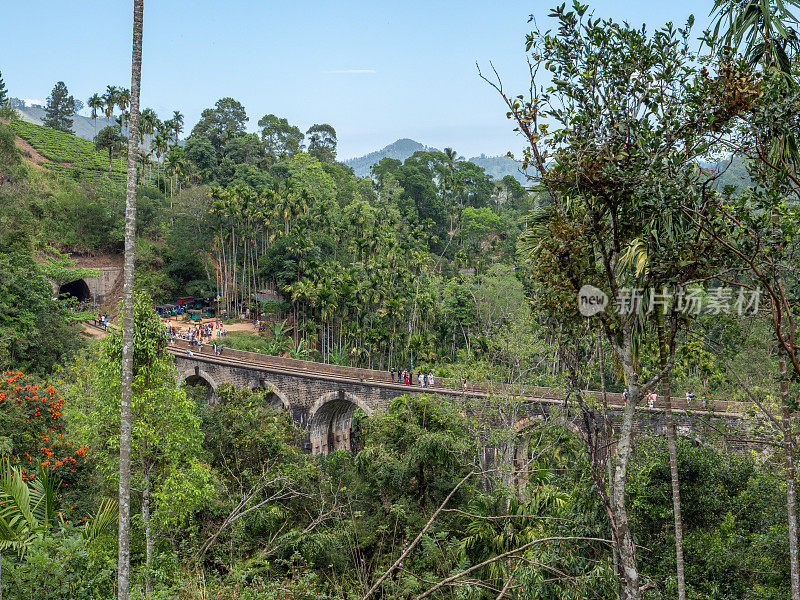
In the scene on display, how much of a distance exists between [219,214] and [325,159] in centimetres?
3168

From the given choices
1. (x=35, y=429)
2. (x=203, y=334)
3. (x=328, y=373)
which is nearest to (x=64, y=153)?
(x=203, y=334)

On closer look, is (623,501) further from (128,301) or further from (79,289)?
(79,289)

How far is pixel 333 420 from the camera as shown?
2848 cm

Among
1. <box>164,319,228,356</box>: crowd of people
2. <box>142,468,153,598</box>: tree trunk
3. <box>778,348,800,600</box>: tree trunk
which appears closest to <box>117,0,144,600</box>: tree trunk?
<box>142,468,153,598</box>: tree trunk

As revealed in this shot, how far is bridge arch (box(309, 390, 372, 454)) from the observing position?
26.0 metres

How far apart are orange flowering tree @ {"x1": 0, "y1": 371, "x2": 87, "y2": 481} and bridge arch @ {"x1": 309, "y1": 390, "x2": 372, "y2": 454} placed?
42.9 ft

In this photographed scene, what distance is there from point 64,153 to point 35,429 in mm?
61846

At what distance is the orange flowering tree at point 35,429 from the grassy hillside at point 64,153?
46.3 meters

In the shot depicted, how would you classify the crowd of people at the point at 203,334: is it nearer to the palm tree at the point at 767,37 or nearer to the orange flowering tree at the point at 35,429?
the orange flowering tree at the point at 35,429

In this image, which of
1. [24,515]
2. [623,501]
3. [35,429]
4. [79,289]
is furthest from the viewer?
[79,289]

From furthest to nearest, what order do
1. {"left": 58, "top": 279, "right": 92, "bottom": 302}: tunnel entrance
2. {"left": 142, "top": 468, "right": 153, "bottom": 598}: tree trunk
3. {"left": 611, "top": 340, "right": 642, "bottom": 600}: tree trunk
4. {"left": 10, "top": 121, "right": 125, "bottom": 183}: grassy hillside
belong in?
{"left": 10, "top": 121, "right": 125, "bottom": 183}: grassy hillside < {"left": 58, "top": 279, "right": 92, "bottom": 302}: tunnel entrance < {"left": 142, "top": 468, "right": 153, "bottom": 598}: tree trunk < {"left": 611, "top": 340, "right": 642, "bottom": 600}: tree trunk

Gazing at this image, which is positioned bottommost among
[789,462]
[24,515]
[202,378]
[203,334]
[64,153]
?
[202,378]

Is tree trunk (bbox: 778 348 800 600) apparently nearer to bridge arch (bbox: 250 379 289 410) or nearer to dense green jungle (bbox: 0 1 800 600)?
dense green jungle (bbox: 0 1 800 600)

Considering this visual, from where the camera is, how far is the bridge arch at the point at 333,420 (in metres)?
26.0
